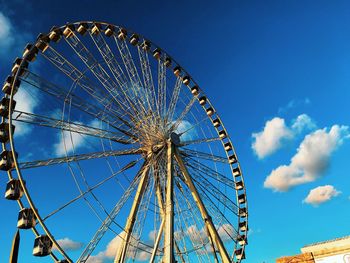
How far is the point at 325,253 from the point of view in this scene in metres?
27.5

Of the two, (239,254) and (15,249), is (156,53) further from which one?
(15,249)

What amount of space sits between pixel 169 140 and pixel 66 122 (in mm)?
5496

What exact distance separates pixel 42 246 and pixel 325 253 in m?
22.7

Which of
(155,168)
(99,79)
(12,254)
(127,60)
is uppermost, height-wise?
(127,60)

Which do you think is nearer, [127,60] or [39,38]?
[39,38]

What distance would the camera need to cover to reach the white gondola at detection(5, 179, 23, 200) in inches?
546

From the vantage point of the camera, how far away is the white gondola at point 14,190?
45.5 ft

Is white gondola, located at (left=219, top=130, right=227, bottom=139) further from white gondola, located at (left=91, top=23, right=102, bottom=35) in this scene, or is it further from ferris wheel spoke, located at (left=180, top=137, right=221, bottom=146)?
white gondola, located at (left=91, top=23, right=102, bottom=35)

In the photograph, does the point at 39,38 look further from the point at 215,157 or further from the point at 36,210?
the point at 215,157

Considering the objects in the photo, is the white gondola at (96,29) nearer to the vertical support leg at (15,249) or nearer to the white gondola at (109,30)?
the white gondola at (109,30)

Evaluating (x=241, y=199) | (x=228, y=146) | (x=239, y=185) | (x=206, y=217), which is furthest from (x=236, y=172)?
(x=206, y=217)

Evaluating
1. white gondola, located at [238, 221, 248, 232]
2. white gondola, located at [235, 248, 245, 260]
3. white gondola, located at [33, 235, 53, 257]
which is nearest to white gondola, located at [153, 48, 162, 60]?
white gondola, located at [238, 221, 248, 232]

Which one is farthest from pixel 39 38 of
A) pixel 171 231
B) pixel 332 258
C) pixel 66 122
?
pixel 332 258

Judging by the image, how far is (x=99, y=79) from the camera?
59.8ft
